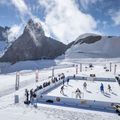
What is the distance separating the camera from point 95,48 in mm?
137750

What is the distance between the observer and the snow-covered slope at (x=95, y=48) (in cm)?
12438

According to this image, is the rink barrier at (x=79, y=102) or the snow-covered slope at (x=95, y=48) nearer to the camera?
the rink barrier at (x=79, y=102)

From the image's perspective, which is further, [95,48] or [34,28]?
[34,28]

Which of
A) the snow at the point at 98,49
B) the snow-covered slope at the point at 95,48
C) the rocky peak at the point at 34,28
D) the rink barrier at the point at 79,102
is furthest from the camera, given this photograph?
the rocky peak at the point at 34,28

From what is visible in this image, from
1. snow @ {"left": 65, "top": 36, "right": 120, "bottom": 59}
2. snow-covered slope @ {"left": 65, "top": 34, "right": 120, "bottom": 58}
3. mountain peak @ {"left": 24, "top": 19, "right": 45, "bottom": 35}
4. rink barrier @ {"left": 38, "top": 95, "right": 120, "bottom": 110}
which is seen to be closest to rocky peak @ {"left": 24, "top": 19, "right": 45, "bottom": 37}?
mountain peak @ {"left": 24, "top": 19, "right": 45, "bottom": 35}

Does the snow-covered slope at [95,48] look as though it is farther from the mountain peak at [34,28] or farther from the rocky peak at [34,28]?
the mountain peak at [34,28]

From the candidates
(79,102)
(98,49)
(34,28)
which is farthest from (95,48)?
(79,102)

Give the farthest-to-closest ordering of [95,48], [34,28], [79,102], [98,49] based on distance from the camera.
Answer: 1. [34,28]
2. [95,48]
3. [98,49]
4. [79,102]

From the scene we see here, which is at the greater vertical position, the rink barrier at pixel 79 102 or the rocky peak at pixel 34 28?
the rocky peak at pixel 34 28

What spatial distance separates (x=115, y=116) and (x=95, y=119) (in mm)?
2624

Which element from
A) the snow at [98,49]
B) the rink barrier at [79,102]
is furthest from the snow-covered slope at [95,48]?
the rink barrier at [79,102]

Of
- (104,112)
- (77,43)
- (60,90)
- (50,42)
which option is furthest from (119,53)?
(104,112)

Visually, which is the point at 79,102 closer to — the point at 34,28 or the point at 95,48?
the point at 95,48

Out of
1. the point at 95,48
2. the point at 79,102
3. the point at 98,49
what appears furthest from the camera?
the point at 95,48
